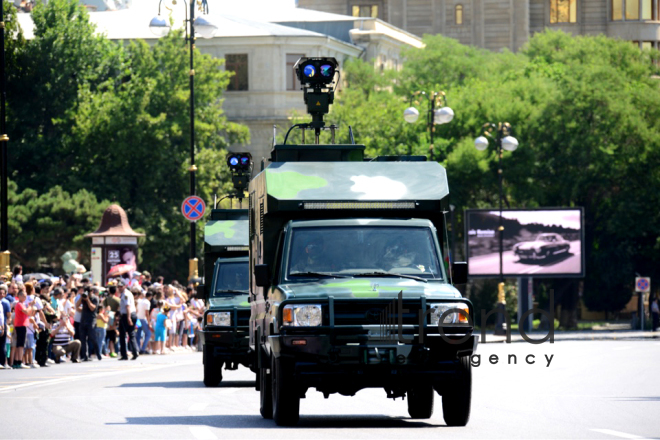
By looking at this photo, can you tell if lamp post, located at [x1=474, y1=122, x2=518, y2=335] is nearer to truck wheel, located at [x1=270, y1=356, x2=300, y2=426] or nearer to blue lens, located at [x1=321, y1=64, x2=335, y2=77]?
blue lens, located at [x1=321, y1=64, x2=335, y2=77]

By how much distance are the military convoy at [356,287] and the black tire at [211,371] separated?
5450 millimetres

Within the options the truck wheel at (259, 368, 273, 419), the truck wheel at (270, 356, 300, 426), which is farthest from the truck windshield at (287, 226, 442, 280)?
the truck wheel at (259, 368, 273, 419)

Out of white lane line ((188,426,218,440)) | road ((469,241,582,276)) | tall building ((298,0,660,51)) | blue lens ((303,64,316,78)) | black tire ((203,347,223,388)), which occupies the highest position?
tall building ((298,0,660,51))

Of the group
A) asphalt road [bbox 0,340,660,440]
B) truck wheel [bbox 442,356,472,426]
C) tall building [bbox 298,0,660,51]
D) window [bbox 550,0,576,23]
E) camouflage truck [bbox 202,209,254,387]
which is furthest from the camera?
window [bbox 550,0,576,23]

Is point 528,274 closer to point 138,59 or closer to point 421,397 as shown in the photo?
point 138,59

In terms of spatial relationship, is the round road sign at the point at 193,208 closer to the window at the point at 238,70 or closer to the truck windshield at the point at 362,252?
the truck windshield at the point at 362,252

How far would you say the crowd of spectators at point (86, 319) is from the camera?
30.0 metres

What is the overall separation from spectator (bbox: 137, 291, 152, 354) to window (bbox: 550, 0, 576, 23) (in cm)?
8171

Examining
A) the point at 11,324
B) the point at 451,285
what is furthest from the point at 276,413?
the point at 11,324

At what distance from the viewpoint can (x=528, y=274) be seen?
61.1 metres

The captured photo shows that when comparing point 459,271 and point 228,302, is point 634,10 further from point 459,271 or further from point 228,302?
point 459,271

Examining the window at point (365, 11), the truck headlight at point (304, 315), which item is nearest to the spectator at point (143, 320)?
the truck headlight at point (304, 315)

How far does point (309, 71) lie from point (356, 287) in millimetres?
7107

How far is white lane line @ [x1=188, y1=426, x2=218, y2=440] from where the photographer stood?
1430cm
